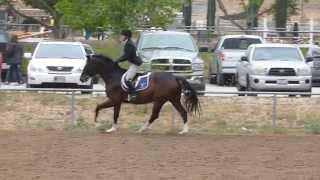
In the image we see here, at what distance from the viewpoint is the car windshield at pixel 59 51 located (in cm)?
2946

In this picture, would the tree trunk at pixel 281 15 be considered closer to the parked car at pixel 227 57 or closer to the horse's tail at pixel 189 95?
the parked car at pixel 227 57

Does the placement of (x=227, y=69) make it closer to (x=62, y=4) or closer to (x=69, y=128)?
(x=62, y=4)

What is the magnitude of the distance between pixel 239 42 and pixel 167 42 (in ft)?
21.2

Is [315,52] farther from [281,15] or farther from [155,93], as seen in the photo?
[281,15]

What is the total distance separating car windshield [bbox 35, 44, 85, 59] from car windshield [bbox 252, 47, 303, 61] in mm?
5651

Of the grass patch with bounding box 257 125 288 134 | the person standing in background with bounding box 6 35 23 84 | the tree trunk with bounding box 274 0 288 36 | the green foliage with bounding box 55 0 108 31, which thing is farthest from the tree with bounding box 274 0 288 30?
the grass patch with bounding box 257 125 288 134

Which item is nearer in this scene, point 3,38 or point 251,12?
point 3,38

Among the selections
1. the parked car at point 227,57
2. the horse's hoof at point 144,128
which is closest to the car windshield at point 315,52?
the parked car at point 227,57

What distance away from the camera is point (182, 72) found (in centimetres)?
2842

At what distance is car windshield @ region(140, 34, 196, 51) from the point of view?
96.7ft

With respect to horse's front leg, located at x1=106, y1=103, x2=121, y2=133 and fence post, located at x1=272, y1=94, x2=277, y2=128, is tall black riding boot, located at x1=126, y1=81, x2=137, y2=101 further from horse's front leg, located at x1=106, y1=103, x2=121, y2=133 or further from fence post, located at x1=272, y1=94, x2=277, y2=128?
fence post, located at x1=272, y1=94, x2=277, y2=128

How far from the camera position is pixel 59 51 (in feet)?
98.1

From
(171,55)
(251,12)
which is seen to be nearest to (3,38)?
(171,55)

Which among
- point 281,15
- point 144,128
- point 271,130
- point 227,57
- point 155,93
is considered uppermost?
point 155,93
